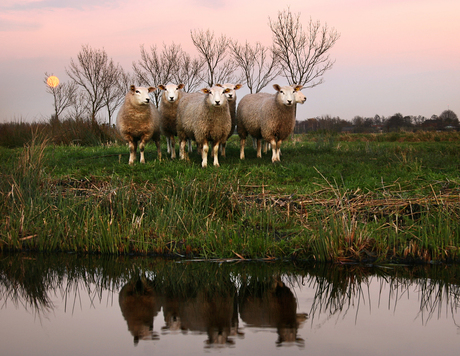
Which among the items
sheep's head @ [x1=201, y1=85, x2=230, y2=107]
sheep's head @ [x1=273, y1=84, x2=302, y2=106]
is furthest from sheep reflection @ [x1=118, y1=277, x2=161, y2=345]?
sheep's head @ [x1=273, y1=84, x2=302, y2=106]

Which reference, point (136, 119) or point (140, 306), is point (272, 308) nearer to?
point (140, 306)

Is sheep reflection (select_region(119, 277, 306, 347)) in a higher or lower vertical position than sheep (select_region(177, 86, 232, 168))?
lower

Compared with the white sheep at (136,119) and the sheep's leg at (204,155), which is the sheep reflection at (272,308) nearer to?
the sheep's leg at (204,155)

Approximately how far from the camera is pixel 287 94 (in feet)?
36.1

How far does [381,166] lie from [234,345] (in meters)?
8.05

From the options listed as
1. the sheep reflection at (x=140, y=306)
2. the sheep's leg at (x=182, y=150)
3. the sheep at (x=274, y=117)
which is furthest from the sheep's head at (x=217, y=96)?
the sheep reflection at (x=140, y=306)

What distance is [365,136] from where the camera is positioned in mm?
27312

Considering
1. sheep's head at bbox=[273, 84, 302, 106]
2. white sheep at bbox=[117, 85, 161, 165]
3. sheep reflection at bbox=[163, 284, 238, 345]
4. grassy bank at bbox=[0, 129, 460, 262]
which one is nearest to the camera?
sheep reflection at bbox=[163, 284, 238, 345]

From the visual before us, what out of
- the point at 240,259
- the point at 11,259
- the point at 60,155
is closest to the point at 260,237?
the point at 240,259

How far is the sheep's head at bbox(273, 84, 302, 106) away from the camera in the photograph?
10867 millimetres

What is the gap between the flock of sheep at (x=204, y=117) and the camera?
10656mm

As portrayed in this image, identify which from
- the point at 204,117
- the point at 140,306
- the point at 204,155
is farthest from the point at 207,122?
the point at 140,306

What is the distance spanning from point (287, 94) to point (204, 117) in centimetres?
204

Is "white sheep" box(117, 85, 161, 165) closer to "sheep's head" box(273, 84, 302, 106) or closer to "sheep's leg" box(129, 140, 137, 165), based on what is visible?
"sheep's leg" box(129, 140, 137, 165)
